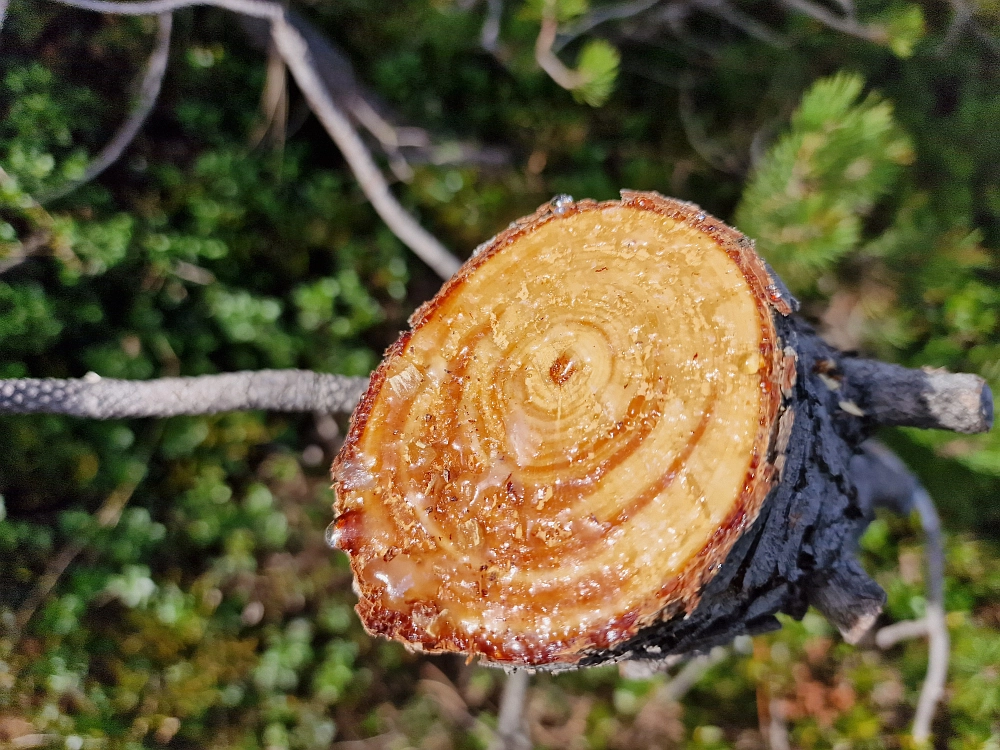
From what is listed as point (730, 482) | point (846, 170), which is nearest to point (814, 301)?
point (846, 170)

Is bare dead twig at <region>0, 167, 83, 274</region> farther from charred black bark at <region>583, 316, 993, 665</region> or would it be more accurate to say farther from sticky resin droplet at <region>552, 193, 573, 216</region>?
charred black bark at <region>583, 316, 993, 665</region>

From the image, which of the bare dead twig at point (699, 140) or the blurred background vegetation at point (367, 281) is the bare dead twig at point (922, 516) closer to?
the blurred background vegetation at point (367, 281)

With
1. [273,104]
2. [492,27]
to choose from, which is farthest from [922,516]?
[273,104]

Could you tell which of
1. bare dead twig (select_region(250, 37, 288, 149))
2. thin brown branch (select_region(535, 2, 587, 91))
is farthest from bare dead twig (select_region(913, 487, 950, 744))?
bare dead twig (select_region(250, 37, 288, 149))

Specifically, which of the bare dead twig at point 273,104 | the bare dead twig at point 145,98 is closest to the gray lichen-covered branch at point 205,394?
the bare dead twig at point 145,98

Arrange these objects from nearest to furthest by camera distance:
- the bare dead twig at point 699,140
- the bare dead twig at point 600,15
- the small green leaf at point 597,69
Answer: the small green leaf at point 597,69
the bare dead twig at point 600,15
the bare dead twig at point 699,140

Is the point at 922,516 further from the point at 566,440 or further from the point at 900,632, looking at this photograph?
the point at 566,440

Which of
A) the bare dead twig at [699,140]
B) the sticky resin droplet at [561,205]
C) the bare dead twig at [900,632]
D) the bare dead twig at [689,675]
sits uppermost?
the sticky resin droplet at [561,205]
